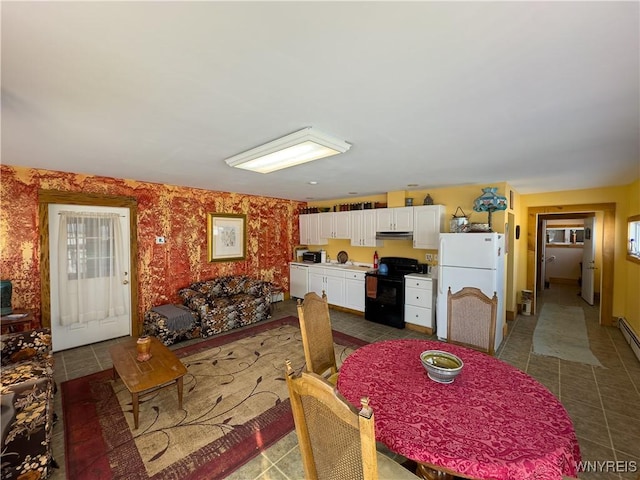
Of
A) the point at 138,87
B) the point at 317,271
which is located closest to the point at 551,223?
the point at 317,271

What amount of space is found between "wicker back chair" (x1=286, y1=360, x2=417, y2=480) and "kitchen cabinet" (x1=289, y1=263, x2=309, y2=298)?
4.80 m

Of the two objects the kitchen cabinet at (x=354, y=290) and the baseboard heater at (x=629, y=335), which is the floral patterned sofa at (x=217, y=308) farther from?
the baseboard heater at (x=629, y=335)

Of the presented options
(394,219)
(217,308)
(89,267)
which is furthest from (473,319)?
(89,267)

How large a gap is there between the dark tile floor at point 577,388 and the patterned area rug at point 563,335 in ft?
0.31

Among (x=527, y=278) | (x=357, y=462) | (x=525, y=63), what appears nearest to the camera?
(x=357, y=462)

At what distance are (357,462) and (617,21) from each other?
1.84 m

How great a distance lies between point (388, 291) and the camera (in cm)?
459

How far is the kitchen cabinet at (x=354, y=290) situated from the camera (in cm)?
505

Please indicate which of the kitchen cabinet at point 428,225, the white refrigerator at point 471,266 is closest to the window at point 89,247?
the kitchen cabinet at point 428,225

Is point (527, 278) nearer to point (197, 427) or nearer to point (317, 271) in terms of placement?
point (317, 271)

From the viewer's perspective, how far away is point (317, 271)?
5758 millimetres

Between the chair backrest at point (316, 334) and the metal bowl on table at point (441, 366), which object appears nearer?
the metal bowl on table at point (441, 366)

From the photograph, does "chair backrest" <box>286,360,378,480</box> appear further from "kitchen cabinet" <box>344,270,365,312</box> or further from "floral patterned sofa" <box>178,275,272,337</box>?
"kitchen cabinet" <box>344,270,365,312</box>

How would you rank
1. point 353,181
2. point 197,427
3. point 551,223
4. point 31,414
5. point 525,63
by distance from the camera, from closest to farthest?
point 525,63
point 31,414
point 197,427
point 353,181
point 551,223
